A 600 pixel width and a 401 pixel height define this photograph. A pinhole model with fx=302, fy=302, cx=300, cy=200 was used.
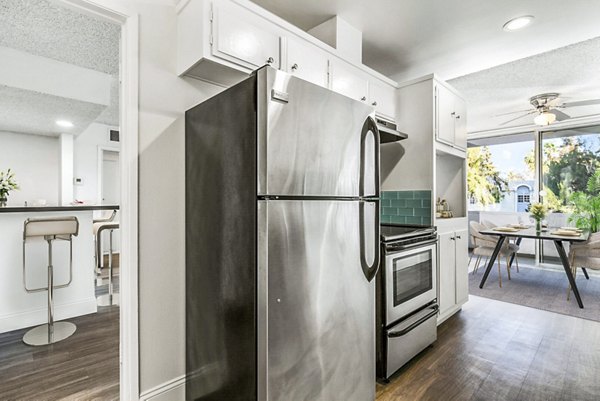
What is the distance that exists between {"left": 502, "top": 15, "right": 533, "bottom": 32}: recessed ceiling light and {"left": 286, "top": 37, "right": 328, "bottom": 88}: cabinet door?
65.6 inches

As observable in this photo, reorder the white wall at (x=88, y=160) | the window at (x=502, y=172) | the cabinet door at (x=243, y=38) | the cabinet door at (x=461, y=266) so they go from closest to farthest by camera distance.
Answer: the cabinet door at (x=243, y=38) → the cabinet door at (x=461, y=266) → the white wall at (x=88, y=160) → the window at (x=502, y=172)

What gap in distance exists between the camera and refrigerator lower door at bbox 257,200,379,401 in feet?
4.12

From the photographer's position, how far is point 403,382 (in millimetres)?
Answer: 2051

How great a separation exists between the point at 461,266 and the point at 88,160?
678cm

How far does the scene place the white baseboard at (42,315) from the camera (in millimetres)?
2882

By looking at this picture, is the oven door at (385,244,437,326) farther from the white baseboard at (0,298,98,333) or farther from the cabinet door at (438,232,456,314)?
the white baseboard at (0,298,98,333)

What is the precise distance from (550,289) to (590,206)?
1.85 metres

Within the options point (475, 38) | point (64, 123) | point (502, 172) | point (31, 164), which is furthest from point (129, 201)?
point (502, 172)

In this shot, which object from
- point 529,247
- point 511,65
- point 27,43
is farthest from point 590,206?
point 27,43

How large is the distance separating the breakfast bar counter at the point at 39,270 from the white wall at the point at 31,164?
3.45 m

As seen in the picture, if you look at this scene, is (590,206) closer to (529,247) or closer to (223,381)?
(529,247)

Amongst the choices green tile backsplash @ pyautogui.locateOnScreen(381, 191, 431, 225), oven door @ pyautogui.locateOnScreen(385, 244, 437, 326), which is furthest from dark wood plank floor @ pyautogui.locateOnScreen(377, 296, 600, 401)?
green tile backsplash @ pyautogui.locateOnScreen(381, 191, 431, 225)

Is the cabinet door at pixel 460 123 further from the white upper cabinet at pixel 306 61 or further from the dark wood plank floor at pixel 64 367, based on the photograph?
the dark wood plank floor at pixel 64 367

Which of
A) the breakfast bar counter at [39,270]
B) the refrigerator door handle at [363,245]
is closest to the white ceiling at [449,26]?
the refrigerator door handle at [363,245]
